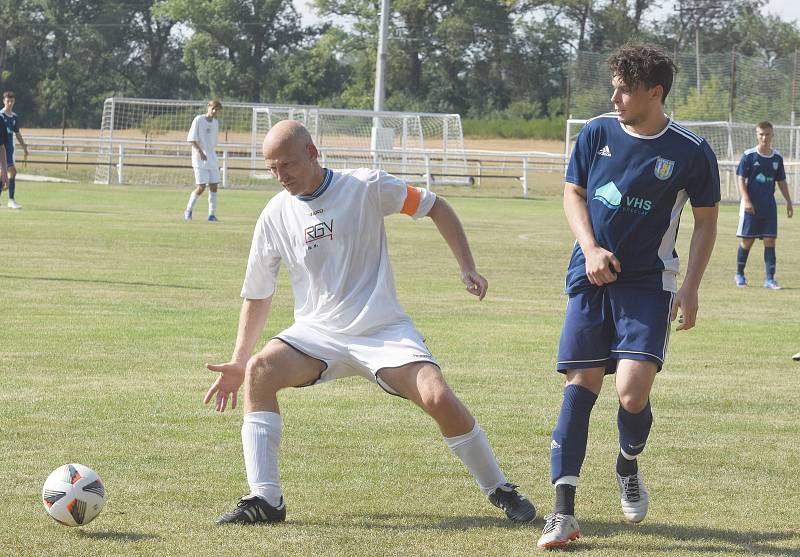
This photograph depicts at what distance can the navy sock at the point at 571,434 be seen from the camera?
5109 mm

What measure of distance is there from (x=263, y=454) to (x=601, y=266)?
1.55 meters

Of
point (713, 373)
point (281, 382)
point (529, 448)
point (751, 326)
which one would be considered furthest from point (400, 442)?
point (751, 326)

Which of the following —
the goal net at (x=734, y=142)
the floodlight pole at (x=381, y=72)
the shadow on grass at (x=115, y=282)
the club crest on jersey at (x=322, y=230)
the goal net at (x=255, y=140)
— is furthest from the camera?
the goal net at (x=255, y=140)

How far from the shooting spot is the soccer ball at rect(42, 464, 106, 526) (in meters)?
5.02

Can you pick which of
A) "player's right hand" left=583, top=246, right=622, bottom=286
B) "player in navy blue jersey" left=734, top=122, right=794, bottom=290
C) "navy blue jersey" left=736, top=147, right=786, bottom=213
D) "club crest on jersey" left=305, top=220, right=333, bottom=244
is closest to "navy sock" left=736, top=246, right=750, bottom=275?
"player in navy blue jersey" left=734, top=122, right=794, bottom=290

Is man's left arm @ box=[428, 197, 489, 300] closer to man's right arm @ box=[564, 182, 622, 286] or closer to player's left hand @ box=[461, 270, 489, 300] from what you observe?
player's left hand @ box=[461, 270, 489, 300]

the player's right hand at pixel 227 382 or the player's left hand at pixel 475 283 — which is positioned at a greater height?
the player's left hand at pixel 475 283

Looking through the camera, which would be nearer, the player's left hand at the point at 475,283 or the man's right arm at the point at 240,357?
the player's left hand at the point at 475,283

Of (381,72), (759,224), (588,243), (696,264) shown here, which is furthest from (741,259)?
(381,72)

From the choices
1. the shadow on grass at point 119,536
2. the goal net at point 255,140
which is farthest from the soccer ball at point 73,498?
the goal net at point 255,140

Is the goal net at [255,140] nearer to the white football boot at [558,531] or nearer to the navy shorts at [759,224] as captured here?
the navy shorts at [759,224]

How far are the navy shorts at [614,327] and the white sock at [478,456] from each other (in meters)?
0.45

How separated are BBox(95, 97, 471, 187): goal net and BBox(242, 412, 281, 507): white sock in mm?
30111

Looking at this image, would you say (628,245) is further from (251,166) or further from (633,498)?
(251,166)
